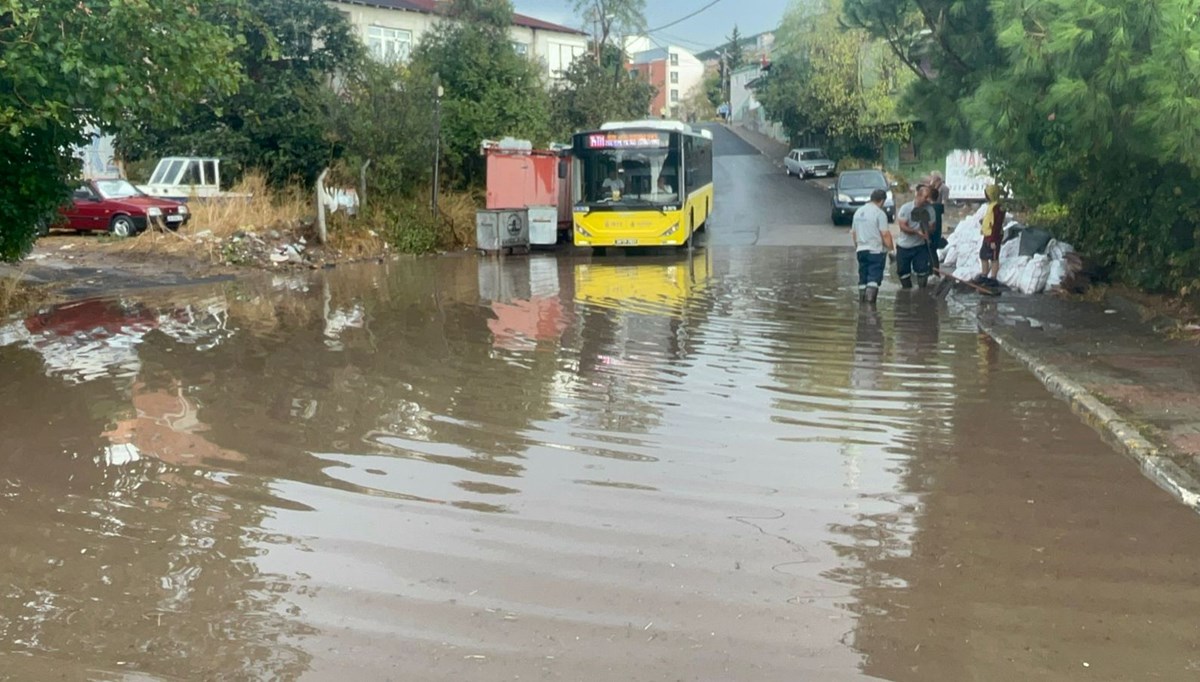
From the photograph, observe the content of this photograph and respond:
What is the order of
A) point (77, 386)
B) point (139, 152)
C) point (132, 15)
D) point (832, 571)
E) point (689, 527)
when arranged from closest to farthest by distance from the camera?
point (832, 571), point (689, 527), point (77, 386), point (132, 15), point (139, 152)

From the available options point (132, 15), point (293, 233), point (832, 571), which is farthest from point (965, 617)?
point (293, 233)

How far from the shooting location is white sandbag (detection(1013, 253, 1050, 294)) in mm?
15812

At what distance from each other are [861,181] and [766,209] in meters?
6.06

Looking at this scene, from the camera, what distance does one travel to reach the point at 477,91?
35250mm

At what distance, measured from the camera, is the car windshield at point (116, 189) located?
90.8 ft

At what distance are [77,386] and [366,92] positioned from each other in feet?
61.8

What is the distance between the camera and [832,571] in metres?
5.39

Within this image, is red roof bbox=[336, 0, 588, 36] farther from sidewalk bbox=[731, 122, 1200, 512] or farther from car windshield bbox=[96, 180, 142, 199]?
sidewalk bbox=[731, 122, 1200, 512]

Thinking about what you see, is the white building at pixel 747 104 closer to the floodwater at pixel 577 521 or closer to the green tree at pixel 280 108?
the green tree at pixel 280 108

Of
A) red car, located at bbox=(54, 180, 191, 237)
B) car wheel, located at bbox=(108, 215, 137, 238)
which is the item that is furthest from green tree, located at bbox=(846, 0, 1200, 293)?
car wheel, located at bbox=(108, 215, 137, 238)

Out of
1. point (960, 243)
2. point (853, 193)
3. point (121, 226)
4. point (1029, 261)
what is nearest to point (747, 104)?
point (853, 193)

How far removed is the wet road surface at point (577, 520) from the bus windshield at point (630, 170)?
44.8 ft

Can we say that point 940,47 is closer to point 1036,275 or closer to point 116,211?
point 1036,275

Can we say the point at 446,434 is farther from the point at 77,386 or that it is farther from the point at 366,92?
A: the point at 366,92
